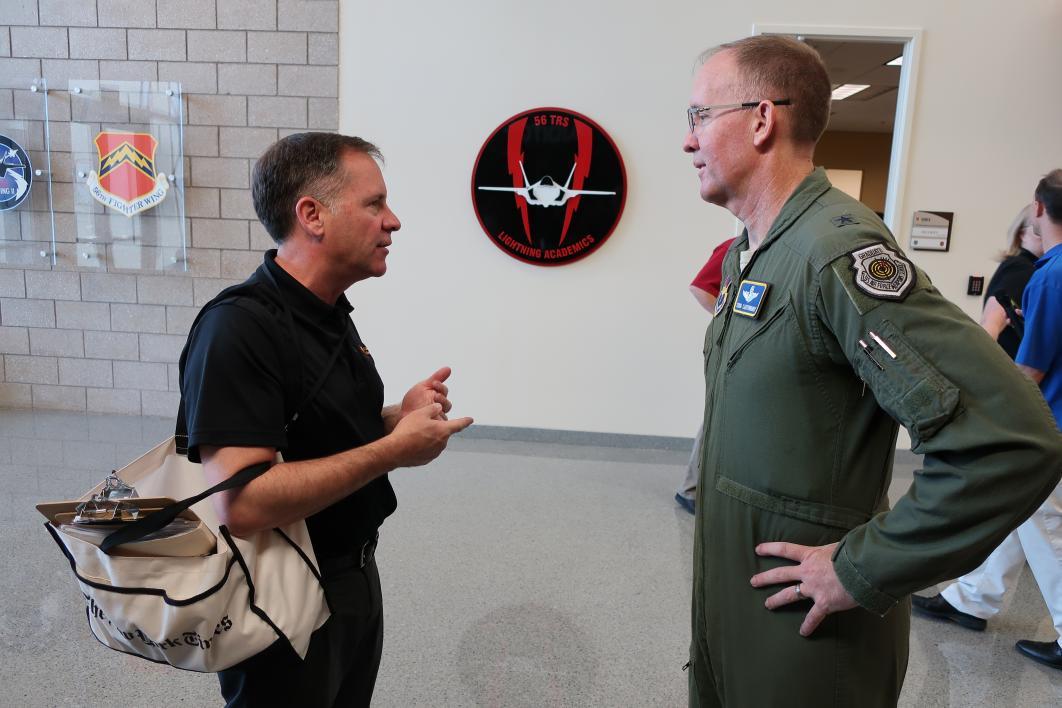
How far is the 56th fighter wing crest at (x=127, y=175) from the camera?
4711mm

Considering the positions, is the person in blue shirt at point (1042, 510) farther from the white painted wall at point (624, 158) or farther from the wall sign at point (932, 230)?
the white painted wall at point (624, 158)

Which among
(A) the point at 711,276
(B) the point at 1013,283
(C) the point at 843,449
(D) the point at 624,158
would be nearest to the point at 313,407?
(C) the point at 843,449

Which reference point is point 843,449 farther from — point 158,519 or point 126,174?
point 126,174

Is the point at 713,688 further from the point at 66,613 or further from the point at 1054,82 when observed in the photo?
the point at 1054,82

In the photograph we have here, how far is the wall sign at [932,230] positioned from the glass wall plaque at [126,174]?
5.01 meters

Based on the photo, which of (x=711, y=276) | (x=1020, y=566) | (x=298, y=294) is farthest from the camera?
(x=711, y=276)

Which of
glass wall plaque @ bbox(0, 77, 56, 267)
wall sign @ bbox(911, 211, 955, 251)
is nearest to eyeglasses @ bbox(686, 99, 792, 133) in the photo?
wall sign @ bbox(911, 211, 955, 251)

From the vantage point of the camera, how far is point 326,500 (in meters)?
1.14

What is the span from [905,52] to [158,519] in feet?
16.2

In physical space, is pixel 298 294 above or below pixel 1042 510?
above

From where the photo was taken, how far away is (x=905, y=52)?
170 inches

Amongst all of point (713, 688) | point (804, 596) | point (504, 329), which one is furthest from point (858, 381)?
point (504, 329)

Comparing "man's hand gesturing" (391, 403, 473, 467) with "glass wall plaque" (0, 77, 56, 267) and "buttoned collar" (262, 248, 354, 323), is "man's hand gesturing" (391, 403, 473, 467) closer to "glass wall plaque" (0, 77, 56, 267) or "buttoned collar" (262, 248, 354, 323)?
"buttoned collar" (262, 248, 354, 323)

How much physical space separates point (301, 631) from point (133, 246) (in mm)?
4621
